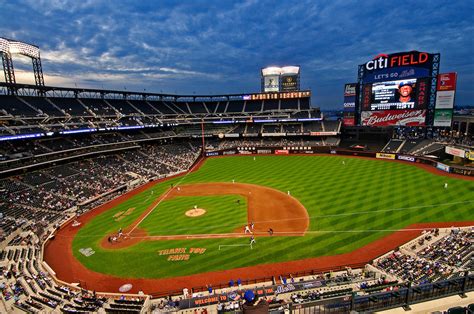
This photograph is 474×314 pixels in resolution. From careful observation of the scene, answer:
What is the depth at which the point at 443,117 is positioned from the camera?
54062mm

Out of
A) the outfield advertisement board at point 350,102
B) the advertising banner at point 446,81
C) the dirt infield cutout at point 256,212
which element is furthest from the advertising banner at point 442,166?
the dirt infield cutout at point 256,212

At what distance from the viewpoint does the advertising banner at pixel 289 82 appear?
9625cm

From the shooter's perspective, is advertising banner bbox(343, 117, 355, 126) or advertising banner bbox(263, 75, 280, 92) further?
advertising banner bbox(263, 75, 280, 92)

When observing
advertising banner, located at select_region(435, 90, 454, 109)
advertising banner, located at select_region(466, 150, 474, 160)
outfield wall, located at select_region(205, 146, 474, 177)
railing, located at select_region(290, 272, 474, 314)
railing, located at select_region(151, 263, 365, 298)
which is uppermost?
advertising banner, located at select_region(435, 90, 454, 109)

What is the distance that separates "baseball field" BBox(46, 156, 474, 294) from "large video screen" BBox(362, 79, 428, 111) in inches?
701

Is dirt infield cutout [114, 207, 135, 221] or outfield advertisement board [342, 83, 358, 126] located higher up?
outfield advertisement board [342, 83, 358, 126]

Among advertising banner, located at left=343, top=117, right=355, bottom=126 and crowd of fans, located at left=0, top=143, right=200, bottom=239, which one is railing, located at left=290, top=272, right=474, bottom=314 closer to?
crowd of fans, located at left=0, top=143, right=200, bottom=239

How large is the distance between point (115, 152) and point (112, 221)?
3136cm

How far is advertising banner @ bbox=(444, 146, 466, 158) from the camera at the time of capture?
4597cm

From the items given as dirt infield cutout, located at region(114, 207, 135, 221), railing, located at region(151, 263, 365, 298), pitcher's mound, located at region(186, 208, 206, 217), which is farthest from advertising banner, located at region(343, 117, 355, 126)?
dirt infield cutout, located at region(114, 207, 135, 221)

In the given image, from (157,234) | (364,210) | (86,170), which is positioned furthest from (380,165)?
(86,170)

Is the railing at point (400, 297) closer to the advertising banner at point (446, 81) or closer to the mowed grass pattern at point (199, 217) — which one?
the mowed grass pattern at point (199, 217)

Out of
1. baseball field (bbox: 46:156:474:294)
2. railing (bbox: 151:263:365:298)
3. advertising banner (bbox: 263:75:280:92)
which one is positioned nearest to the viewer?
railing (bbox: 151:263:365:298)

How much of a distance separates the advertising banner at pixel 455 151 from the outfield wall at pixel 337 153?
3.41 m
